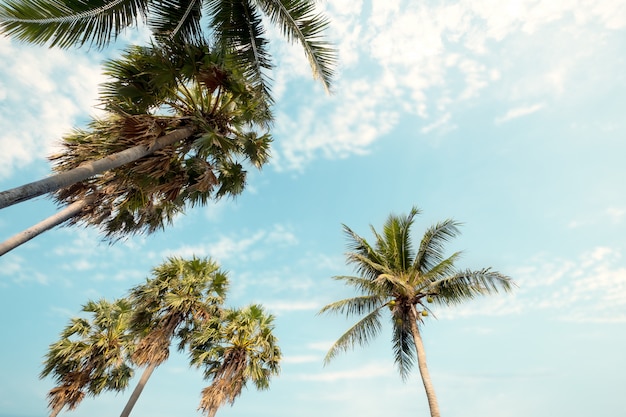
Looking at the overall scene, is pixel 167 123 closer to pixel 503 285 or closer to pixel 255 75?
pixel 255 75

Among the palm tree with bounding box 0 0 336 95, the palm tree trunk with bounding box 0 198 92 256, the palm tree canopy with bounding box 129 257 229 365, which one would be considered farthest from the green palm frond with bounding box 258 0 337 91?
the palm tree canopy with bounding box 129 257 229 365

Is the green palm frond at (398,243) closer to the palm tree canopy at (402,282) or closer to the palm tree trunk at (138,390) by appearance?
the palm tree canopy at (402,282)

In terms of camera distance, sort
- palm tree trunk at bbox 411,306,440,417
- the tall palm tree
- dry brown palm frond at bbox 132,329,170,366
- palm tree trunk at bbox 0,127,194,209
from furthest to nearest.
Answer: dry brown palm frond at bbox 132,329,170,366
palm tree trunk at bbox 411,306,440,417
the tall palm tree
palm tree trunk at bbox 0,127,194,209

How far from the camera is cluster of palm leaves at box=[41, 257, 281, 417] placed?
15.4 m

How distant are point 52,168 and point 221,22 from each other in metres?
6.45

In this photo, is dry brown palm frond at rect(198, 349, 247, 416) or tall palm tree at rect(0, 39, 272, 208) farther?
dry brown palm frond at rect(198, 349, 247, 416)

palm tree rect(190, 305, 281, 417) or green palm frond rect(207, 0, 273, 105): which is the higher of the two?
green palm frond rect(207, 0, 273, 105)

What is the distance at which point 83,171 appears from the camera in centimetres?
667

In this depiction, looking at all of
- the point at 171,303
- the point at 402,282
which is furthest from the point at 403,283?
the point at 171,303

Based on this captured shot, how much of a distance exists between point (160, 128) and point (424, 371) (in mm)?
13033

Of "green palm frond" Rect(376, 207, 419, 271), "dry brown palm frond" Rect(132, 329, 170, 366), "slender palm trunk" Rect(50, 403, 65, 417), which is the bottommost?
"slender palm trunk" Rect(50, 403, 65, 417)

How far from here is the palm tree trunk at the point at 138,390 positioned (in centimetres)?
1422

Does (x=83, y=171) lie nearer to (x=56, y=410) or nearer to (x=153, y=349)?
(x=153, y=349)

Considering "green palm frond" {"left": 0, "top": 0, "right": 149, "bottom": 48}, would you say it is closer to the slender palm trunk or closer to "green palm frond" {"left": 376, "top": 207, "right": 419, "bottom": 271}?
"green palm frond" {"left": 376, "top": 207, "right": 419, "bottom": 271}
